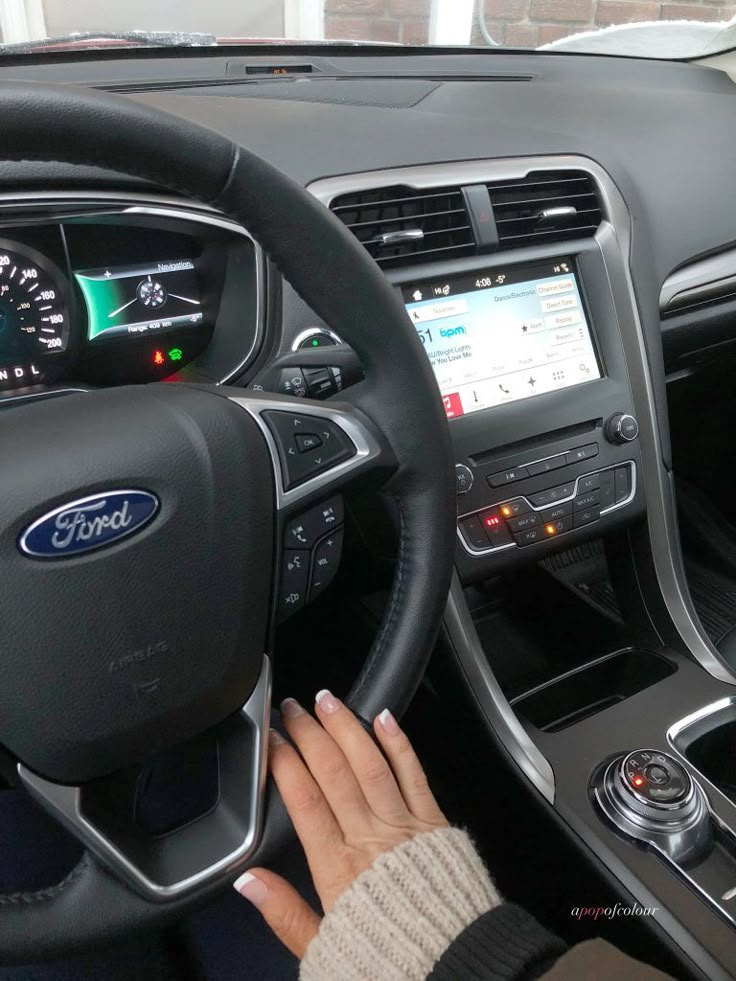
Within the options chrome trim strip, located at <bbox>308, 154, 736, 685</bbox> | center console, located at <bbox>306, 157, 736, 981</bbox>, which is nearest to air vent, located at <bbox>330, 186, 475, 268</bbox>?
center console, located at <bbox>306, 157, 736, 981</bbox>

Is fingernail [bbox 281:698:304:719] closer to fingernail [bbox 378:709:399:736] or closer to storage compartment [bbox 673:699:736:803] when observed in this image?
fingernail [bbox 378:709:399:736]

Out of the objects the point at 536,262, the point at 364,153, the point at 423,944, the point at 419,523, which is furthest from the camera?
the point at 536,262

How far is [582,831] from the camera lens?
0.94 meters

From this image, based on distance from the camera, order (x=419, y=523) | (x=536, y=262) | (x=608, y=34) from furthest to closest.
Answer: (x=608, y=34) → (x=536, y=262) → (x=419, y=523)

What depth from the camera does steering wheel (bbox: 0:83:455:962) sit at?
24.5 inches

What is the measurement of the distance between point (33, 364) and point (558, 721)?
2.48 feet

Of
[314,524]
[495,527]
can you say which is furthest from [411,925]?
[495,527]

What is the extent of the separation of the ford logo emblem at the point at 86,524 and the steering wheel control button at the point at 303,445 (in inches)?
5.2

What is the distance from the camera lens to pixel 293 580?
771 mm

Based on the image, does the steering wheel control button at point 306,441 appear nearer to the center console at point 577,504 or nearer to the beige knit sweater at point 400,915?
the center console at point 577,504

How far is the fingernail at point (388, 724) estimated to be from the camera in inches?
29.1

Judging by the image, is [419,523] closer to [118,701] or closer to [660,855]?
[118,701]

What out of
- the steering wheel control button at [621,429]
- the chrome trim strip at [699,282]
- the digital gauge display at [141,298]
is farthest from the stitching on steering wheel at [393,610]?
the chrome trim strip at [699,282]

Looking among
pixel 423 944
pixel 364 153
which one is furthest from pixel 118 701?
pixel 364 153
